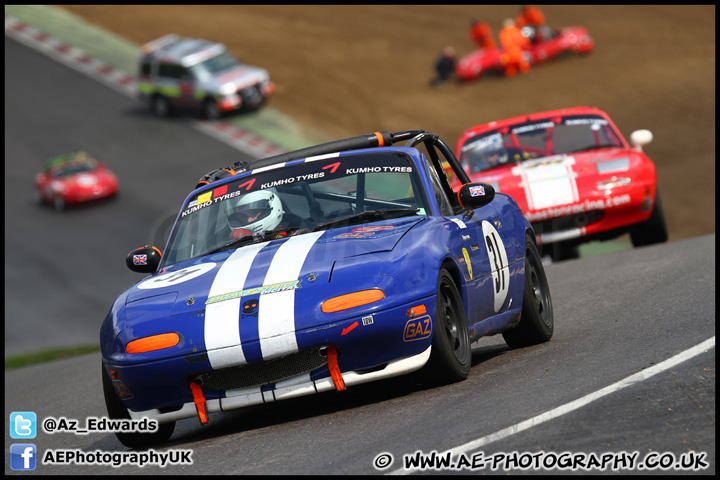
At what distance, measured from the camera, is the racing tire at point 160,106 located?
3316 cm

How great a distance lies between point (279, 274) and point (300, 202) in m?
1.00

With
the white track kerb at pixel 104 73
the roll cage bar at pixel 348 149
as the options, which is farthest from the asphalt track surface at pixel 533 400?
the white track kerb at pixel 104 73

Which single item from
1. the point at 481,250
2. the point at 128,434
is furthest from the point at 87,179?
the point at 128,434

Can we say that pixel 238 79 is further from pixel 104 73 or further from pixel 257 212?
pixel 257 212

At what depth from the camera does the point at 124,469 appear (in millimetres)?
5578

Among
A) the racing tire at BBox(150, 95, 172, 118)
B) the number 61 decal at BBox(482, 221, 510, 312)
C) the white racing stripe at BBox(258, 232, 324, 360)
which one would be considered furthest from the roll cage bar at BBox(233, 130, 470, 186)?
the racing tire at BBox(150, 95, 172, 118)

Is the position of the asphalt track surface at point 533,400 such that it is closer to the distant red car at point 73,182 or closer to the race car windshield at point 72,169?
the distant red car at point 73,182

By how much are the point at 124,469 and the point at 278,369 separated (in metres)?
0.85

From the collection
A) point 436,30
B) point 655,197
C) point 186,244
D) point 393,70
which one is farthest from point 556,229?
point 436,30

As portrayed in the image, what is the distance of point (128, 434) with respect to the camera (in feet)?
20.3

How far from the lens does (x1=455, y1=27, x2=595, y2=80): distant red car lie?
32.1 meters

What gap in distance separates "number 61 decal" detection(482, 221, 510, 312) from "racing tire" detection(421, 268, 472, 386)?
2.47 feet

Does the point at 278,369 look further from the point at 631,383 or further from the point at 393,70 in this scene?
the point at 393,70

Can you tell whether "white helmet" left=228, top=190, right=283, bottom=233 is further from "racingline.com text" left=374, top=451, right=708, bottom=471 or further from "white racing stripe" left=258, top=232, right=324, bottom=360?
"racingline.com text" left=374, top=451, right=708, bottom=471
